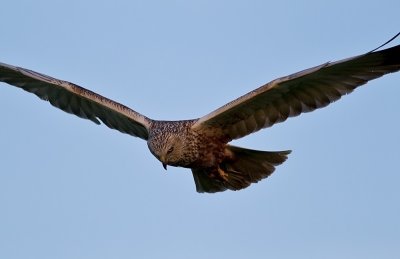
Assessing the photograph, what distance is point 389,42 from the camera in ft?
33.7

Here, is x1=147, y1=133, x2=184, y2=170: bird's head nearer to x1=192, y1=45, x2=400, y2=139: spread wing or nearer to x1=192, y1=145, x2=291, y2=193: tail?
x1=192, y1=45, x2=400, y2=139: spread wing

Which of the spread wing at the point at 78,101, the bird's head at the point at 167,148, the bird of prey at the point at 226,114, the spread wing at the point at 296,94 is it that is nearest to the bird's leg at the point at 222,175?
the bird of prey at the point at 226,114

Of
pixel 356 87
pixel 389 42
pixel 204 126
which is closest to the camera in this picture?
pixel 389 42

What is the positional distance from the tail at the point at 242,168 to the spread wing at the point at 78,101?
105 cm

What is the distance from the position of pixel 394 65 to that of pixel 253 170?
8.08ft

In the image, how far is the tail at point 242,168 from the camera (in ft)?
39.9

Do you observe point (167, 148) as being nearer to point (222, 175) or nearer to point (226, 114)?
point (226, 114)

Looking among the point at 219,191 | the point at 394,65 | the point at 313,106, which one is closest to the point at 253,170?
the point at 219,191

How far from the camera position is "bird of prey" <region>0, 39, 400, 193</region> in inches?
429

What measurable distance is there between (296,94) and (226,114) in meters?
0.88

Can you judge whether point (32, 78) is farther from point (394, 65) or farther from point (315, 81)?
point (394, 65)

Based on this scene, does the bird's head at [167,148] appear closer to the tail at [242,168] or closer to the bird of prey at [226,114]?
the bird of prey at [226,114]

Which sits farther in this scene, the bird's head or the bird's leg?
the bird's leg

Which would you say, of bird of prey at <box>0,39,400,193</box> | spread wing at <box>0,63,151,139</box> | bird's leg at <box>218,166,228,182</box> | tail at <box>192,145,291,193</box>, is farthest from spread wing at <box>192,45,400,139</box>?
spread wing at <box>0,63,151,139</box>
